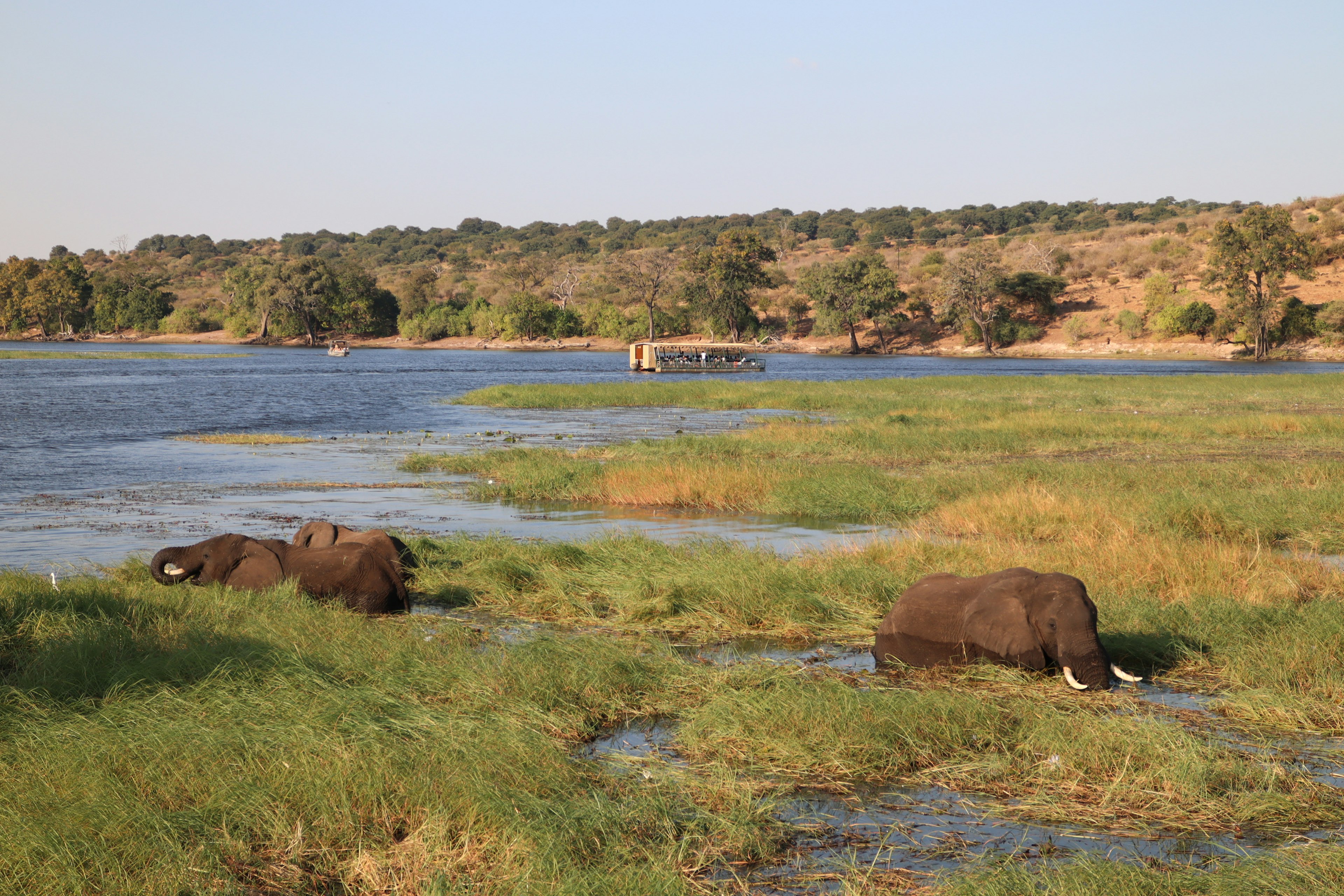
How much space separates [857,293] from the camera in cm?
10925

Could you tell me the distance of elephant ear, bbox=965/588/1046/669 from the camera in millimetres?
8266

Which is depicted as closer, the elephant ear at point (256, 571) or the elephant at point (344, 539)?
the elephant ear at point (256, 571)

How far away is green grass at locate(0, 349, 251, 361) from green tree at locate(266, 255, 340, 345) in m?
24.5

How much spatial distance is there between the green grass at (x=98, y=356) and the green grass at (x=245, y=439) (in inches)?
2761

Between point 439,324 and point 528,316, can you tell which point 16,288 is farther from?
point 528,316

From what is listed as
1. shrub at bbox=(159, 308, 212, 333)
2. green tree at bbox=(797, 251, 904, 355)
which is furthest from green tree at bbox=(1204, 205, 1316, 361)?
shrub at bbox=(159, 308, 212, 333)

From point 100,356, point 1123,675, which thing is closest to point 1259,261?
point 1123,675

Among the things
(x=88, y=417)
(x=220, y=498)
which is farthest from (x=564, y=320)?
(x=220, y=498)

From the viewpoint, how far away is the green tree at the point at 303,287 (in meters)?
133

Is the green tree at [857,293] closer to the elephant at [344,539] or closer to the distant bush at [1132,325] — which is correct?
the distant bush at [1132,325]

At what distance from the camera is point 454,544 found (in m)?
13.8

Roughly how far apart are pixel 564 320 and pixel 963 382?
3439 inches

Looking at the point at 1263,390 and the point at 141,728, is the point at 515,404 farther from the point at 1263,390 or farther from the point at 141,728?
the point at 141,728

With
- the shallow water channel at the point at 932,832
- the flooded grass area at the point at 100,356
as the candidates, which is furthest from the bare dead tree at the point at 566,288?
the shallow water channel at the point at 932,832
